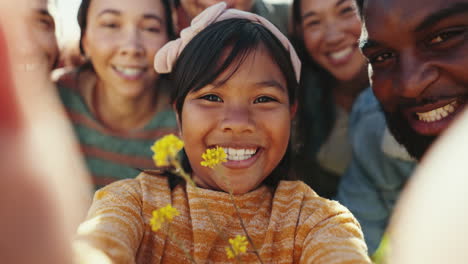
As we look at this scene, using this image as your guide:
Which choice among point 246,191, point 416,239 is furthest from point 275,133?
point 416,239

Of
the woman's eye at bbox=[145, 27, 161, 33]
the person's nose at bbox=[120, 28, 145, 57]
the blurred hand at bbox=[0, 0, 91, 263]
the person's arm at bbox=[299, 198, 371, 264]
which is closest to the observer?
the blurred hand at bbox=[0, 0, 91, 263]

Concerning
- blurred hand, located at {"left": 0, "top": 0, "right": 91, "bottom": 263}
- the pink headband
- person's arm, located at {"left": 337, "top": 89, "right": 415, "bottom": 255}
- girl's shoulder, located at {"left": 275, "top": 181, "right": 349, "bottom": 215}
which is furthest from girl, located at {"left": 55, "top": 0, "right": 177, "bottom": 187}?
blurred hand, located at {"left": 0, "top": 0, "right": 91, "bottom": 263}

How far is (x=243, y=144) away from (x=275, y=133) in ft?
0.57

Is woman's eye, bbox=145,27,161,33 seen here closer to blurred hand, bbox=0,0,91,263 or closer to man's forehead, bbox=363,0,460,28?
man's forehead, bbox=363,0,460,28

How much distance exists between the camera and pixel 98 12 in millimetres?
3938

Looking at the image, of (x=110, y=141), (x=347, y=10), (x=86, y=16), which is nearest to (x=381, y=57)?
(x=347, y=10)

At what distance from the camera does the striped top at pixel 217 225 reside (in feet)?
6.35

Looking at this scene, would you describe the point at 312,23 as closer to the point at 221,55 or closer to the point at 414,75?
the point at 414,75

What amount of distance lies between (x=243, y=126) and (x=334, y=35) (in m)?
2.29

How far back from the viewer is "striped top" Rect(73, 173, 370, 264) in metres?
1.93

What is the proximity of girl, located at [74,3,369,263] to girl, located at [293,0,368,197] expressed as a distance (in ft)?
5.75

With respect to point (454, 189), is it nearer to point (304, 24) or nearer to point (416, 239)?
point (416, 239)

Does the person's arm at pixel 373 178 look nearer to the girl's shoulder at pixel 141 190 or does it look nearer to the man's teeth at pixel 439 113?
the man's teeth at pixel 439 113

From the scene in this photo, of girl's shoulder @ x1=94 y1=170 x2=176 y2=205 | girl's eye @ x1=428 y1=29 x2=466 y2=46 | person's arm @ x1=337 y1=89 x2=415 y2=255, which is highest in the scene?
girl's eye @ x1=428 y1=29 x2=466 y2=46
